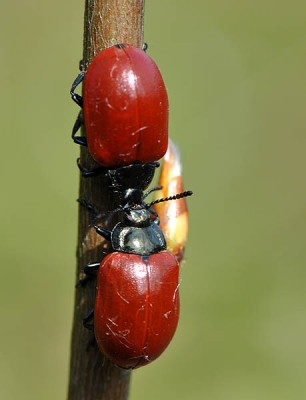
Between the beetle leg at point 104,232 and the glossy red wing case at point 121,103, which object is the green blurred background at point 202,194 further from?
the glossy red wing case at point 121,103

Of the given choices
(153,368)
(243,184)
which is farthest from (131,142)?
(243,184)

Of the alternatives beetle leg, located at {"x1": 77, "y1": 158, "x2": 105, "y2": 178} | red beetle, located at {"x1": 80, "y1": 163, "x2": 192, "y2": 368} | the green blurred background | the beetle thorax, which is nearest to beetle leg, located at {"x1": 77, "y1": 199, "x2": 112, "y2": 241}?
red beetle, located at {"x1": 80, "y1": 163, "x2": 192, "y2": 368}

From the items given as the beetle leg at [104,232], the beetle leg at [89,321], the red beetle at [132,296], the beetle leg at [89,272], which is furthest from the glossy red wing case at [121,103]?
the beetle leg at [89,321]

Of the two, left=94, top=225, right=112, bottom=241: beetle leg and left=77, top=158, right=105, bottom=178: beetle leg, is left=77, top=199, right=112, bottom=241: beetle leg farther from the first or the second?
left=77, top=158, right=105, bottom=178: beetle leg

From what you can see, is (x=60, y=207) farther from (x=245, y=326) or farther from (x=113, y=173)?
(x=113, y=173)

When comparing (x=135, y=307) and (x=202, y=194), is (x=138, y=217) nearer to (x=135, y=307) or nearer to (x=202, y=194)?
(x=135, y=307)

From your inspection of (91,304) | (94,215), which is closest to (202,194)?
(91,304)
